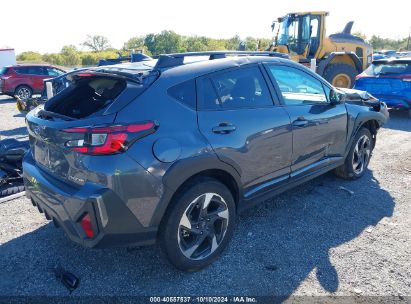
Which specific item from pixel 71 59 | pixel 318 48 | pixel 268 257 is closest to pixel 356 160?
pixel 268 257

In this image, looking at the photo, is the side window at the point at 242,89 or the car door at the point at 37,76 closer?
the side window at the point at 242,89

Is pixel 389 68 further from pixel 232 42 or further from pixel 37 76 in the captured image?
pixel 232 42

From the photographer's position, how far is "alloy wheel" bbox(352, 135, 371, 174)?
480 centimetres

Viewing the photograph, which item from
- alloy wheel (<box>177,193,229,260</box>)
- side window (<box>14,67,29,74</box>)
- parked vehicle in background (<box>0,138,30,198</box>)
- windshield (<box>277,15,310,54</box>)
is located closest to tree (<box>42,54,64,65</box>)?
side window (<box>14,67,29,74</box>)

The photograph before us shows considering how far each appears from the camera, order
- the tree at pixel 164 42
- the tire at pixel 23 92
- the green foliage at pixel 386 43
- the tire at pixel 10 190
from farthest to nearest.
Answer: the green foliage at pixel 386 43 → the tree at pixel 164 42 → the tire at pixel 23 92 → the tire at pixel 10 190

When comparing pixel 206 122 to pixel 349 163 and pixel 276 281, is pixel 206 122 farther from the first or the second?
pixel 349 163

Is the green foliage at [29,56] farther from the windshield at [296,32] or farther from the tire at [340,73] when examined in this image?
the tire at [340,73]

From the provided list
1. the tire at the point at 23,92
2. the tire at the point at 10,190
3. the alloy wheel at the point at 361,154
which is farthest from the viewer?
the tire at the point at 23,92

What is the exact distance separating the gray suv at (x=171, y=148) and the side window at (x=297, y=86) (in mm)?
18

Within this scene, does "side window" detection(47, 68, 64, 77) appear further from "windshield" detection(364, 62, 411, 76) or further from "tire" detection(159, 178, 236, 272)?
"tire" detection(159, 178, 236, 272)

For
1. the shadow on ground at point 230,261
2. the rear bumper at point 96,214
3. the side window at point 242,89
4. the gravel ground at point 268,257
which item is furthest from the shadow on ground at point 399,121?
the rear bumper at point 96,214

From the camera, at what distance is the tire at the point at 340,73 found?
1141 centimetres

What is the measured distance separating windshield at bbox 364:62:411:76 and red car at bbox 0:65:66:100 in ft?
44.3

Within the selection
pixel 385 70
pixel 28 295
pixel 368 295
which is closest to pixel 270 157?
pixel 368 295
